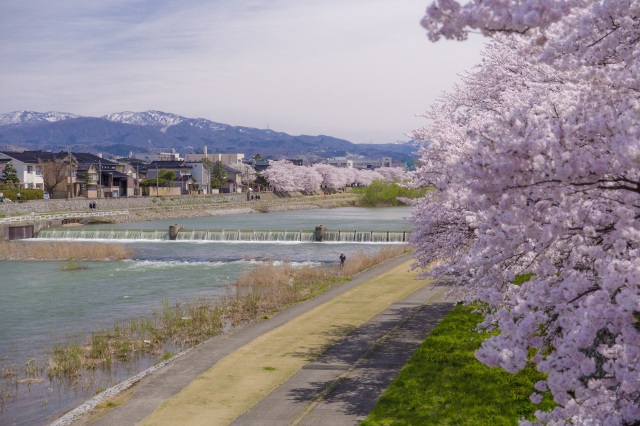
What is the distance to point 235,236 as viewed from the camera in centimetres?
6188

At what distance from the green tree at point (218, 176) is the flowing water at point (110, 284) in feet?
229

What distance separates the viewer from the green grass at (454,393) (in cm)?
1416

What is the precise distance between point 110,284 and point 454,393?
26.7m

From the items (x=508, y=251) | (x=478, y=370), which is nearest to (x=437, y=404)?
(x=478, y=370)

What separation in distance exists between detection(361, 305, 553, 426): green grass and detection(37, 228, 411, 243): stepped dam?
→ 40160 mm

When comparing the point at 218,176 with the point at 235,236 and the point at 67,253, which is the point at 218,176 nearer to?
the point at 235,236

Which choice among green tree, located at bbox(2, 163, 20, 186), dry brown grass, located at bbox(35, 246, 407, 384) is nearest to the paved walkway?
dry brown grass, located at bbox(35, 246, 407, 384)

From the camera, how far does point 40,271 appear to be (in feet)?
143

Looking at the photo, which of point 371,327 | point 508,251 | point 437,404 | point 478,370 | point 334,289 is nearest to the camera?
point 508,251

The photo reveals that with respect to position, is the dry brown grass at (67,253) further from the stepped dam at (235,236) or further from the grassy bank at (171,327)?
the grassy bank at (171,327)

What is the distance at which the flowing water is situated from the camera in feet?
64.5

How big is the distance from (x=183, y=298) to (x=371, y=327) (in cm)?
1286

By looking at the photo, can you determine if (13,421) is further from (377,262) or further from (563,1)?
(377,262)

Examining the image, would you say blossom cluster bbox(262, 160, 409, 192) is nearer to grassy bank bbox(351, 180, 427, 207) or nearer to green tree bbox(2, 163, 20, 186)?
grassy bank bbox(351, 180, 427, 207)
